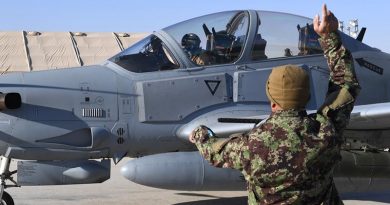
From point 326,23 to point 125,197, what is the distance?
690cm

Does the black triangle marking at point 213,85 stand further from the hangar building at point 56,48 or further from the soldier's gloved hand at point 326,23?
the hangar building at point 56,48

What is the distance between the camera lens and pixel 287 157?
2625 millimetres

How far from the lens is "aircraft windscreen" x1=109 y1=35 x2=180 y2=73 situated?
7.19m

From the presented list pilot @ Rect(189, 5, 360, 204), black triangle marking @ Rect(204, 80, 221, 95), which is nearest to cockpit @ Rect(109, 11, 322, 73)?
black triangle marking @ Rect(204, 80, 221, 95)

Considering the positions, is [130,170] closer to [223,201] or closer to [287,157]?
[223,201]

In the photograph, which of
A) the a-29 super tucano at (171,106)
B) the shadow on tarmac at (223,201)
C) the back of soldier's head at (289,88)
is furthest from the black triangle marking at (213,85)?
the back of soldier's head at (289,88)

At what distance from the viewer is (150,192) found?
988 centimetres

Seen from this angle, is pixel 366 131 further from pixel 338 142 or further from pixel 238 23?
pixel 338 142

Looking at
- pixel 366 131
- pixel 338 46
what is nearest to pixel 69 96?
pixel 366 131

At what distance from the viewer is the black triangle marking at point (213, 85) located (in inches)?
280

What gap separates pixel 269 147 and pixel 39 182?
4583 mm

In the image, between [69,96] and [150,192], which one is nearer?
[69,96]

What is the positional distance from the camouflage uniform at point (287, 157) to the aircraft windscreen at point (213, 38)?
14.6 ft

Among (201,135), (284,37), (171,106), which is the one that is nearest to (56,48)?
(284,37)
